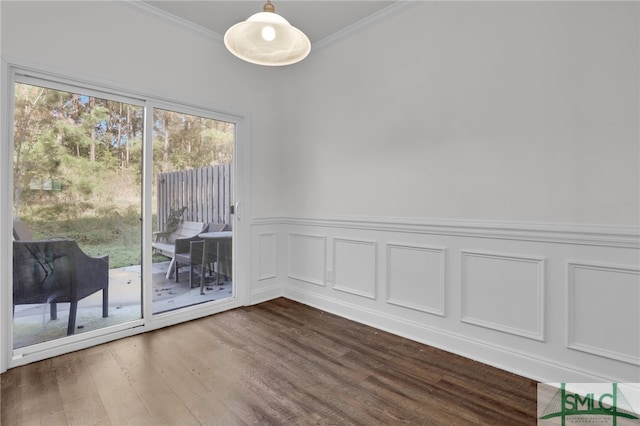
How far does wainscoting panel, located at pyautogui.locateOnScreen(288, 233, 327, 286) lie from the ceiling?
2123 millimetres

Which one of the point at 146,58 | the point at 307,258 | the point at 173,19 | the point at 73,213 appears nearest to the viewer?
the point at 73,213

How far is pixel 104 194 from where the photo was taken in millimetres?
2574

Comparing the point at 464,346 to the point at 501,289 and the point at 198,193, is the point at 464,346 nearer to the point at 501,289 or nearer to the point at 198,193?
the point at 501,289

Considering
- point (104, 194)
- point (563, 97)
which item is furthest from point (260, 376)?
point (563, 97)

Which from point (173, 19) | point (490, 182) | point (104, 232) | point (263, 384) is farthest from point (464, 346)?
point (173, 19)

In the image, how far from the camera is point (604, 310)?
1.86 metres

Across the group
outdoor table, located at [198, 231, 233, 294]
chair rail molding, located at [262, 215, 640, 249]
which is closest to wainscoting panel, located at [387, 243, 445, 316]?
chair rail molding, located at [262, 215, 640, 249]

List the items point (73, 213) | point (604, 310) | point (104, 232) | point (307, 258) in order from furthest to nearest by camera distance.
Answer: point (307, 258), point (104, 232), point (73, 213), point (604, 310)

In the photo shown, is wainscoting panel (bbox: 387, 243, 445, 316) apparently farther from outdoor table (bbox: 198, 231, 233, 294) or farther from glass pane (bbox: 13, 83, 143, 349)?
glass pane (bbox: 13, 83, 143, 349)

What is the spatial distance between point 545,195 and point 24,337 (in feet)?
12.3

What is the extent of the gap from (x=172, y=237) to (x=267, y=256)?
42.5 inches

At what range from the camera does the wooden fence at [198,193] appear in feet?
9.55

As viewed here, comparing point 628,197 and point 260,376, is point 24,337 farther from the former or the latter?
point 628,197

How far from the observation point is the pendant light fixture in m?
1.79
